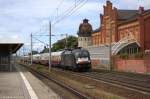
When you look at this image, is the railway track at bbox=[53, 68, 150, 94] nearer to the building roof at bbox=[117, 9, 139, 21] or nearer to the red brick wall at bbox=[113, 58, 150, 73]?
the red brick wall at bbox=[113, 58, 150, 73]

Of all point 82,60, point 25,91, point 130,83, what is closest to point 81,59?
point 82,60

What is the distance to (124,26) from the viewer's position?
281 ft

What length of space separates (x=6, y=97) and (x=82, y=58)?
115 ft

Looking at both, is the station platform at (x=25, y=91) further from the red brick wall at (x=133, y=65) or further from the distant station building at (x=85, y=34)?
the distant station building at (x=85, y=34)

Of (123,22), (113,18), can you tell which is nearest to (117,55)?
(123,22)

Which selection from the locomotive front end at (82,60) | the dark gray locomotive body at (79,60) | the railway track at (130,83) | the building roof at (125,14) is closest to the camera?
the railway track at (130,83)

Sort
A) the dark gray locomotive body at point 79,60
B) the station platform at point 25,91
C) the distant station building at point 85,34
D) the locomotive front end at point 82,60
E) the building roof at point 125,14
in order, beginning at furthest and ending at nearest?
the distant station building at point 85,34, the building roof at point 125,14, the dark gray locomotive body at point 79,60, the locomotive front end at point 82,60, the station platform at point 25,91

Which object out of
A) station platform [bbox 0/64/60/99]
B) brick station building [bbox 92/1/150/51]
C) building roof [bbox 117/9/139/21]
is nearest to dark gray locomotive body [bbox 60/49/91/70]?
brick station building [bbox 92/1/150/51]

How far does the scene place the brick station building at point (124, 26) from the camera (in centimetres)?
7564

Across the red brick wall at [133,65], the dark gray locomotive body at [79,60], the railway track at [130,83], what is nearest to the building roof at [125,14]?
the red brick wall at [133,65]

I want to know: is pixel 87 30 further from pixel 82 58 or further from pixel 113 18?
pixel 82 58

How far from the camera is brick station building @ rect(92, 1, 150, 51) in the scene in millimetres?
75644

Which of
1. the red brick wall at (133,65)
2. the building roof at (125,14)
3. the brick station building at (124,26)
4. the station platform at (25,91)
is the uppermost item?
the building roof at (125,14)

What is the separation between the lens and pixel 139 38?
75.9m
